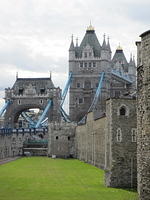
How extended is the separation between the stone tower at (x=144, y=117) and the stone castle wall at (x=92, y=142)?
1049 inches

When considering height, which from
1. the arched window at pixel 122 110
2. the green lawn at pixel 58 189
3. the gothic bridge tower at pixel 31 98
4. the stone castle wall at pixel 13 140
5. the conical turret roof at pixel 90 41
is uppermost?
the conical turret roof at pixel 90 41

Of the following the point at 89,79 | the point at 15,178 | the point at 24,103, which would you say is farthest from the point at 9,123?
the point at 15,178

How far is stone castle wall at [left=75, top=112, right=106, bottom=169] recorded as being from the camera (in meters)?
50.5

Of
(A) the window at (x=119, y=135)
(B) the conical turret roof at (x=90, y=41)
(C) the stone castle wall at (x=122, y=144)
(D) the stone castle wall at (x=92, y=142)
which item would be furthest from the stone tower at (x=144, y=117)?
(B) the conical turret roof at (x=90, y=41)

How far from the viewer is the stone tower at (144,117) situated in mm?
20562

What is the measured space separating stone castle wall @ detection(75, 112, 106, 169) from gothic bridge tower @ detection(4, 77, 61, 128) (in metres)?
37.0

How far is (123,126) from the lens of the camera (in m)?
32.6

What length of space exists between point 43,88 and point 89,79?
477 inches

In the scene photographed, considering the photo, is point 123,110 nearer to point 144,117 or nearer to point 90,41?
point 144,117

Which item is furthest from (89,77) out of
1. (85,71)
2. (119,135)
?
(119,135)

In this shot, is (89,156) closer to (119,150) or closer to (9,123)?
(119,150)

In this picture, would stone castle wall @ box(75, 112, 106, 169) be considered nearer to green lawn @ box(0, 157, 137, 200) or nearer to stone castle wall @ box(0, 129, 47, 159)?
green lawn @ box(0, 157, 137, 200)

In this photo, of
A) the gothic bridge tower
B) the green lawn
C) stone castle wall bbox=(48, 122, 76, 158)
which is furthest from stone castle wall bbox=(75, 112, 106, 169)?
the gothic bridge tower

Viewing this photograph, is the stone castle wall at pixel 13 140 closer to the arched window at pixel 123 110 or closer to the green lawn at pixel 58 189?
the green lawn at pixel 58 189
